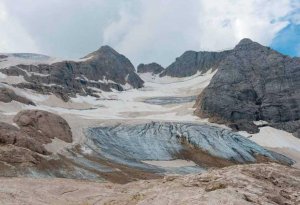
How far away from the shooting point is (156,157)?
148375 millimetres

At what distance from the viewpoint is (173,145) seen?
16525 centimetres

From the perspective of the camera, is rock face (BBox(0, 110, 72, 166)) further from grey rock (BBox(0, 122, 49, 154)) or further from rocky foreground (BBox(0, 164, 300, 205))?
rocky foreground (BBox(0, 164, 300, 205))

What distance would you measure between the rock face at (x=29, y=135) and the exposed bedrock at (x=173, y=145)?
36.2 ft

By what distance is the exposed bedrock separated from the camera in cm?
14712

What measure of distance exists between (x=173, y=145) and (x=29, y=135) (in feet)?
181

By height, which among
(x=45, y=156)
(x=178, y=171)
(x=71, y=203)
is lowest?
(x=178, y=171)

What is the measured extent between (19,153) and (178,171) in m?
52.3

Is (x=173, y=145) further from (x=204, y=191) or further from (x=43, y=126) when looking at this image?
(x=204, y=191)

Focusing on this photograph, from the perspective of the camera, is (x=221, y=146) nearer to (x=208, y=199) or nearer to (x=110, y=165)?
(x=110, y=165)

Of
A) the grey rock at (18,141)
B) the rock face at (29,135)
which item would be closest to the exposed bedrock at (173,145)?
the rock face at (29,135)

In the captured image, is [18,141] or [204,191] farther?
[18,141]

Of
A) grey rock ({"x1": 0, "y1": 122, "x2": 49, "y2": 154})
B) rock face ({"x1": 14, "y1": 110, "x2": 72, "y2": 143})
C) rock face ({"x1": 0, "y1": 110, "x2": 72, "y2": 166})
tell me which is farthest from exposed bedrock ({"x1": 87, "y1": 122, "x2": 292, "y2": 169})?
grey rock ({"x1": 0, "y1": 122, "x2": 49, "y2": 154})

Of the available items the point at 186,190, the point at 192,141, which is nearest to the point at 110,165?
the point at 192,141

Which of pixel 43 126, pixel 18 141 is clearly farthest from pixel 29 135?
pixel 18 141
